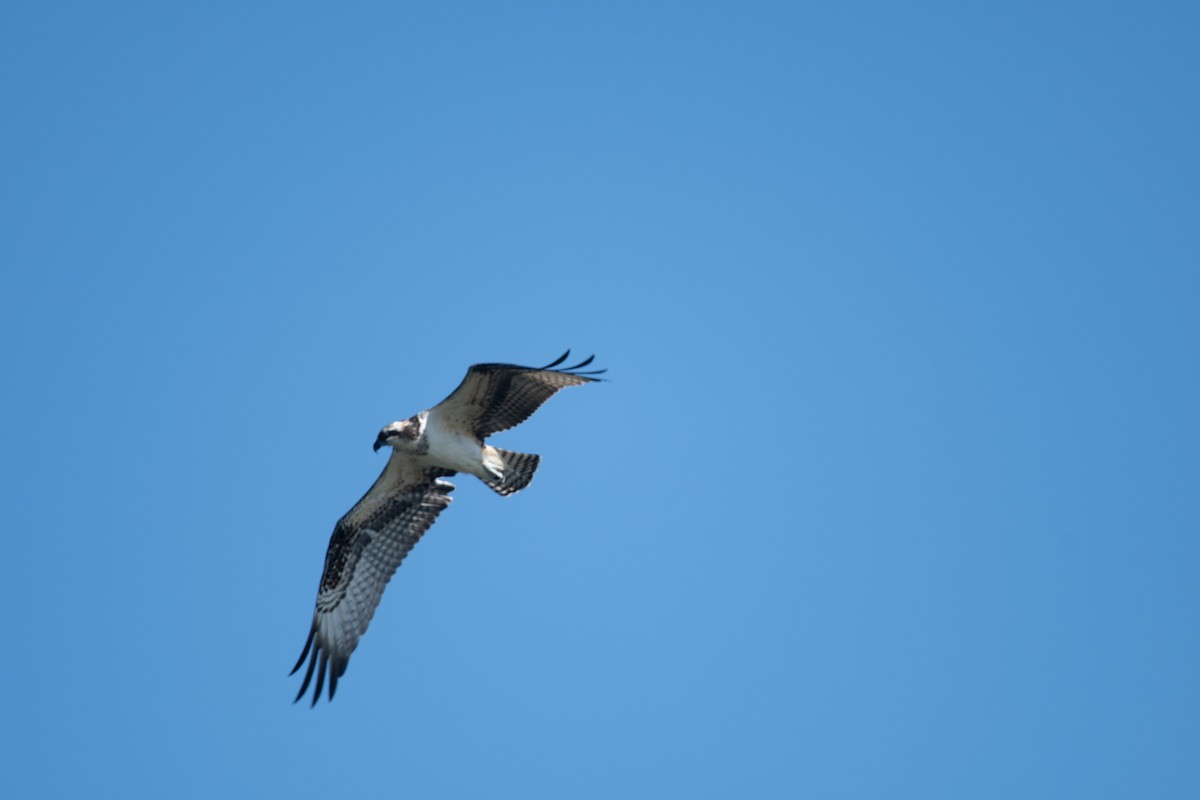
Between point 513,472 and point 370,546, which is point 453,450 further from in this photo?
point 370,546

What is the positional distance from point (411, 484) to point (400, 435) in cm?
95

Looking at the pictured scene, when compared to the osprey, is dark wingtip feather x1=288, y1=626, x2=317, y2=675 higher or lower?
lower

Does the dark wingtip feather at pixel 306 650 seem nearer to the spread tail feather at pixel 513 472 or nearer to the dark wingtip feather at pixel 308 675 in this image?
the dark wingtip feather at pixel 308 675

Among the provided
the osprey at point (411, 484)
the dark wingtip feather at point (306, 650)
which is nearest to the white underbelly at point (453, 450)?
the osprey at point (411, 484)

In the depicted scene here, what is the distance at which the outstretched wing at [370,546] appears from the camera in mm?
12945

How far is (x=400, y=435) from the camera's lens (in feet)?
40.3

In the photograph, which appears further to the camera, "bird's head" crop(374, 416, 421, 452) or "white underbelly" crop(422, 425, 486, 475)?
"white underbelly" crop(422, 425, 486, 475)

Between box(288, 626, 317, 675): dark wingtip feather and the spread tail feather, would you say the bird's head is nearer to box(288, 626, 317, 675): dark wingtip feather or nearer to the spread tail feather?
the spread tail feather

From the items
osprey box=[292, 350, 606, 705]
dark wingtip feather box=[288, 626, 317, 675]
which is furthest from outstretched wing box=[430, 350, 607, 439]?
dark wingtip feather box=[288, 626, 317, 675]

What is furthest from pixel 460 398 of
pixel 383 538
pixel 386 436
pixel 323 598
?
pixel 323 598

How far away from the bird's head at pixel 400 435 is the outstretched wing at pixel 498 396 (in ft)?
0.87

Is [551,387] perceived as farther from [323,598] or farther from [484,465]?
[323,598]

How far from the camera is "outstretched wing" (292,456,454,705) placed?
12.9 m

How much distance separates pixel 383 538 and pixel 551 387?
106 inches
